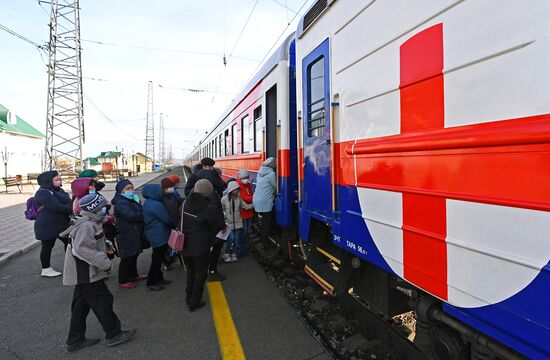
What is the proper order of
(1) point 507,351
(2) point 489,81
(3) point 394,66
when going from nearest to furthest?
(2) point 489,81, (1) point 507,351, (3) point 394,66

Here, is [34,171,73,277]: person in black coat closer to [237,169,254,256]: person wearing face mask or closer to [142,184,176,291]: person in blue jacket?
[142,184,176,291]: person in blue jacket

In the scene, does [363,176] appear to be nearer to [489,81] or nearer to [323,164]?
[323,164]

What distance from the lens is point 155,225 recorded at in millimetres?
4816

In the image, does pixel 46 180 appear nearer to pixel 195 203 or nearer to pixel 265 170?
pixel 195 203

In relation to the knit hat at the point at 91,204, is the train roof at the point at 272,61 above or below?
above

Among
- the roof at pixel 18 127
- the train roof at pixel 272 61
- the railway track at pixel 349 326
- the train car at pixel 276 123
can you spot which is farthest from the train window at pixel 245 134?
the roof at pixel 18 127

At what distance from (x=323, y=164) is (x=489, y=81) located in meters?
1.85

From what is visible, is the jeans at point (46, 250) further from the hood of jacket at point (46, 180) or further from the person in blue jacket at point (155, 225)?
the person in blue jacket at point (155, 225)

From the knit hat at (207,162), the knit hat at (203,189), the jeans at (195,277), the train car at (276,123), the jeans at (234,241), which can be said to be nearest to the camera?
the jeans at (195,277)

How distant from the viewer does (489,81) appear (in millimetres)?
1538

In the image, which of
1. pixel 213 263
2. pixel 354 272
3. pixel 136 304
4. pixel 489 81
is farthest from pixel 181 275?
pixel 489 81

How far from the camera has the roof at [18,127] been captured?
1203 inches

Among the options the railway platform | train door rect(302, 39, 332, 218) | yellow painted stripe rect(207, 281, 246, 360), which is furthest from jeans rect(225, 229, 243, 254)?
train door rect(302, 39, 332, 218)

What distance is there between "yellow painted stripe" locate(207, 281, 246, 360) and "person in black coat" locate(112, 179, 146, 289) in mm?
1204
